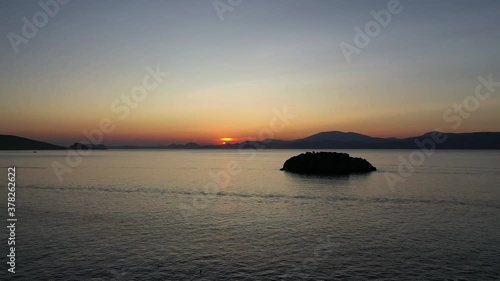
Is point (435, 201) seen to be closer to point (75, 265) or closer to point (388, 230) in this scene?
point (388, 230)

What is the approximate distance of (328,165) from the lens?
12619 cm

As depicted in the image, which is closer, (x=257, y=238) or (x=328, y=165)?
→ (x=257, y=238)

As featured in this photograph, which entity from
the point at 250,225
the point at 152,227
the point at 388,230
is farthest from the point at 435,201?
the point at 152,227

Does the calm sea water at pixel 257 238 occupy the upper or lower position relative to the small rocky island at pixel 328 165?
lower

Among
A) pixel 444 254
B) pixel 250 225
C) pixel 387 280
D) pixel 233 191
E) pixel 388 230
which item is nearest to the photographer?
pixel 387 280

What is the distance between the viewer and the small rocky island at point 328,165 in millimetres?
125625

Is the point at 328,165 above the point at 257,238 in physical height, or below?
above

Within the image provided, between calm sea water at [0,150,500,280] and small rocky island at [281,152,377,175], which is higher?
small rocky island at [281,152,377,175]

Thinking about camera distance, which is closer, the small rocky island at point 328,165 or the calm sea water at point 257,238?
the calm sea water at point 257,238

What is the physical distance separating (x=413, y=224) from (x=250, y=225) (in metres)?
21.1

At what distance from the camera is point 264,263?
29.5 meters

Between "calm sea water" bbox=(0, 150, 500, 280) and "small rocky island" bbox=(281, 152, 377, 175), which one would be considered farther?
"small rocky island" bbox=(281, 152, 377, 175)

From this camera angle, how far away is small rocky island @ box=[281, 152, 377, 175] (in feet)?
412

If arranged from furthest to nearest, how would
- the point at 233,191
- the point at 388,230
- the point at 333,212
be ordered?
the point at 233,191
the point at 333,212
the point at 388,230
